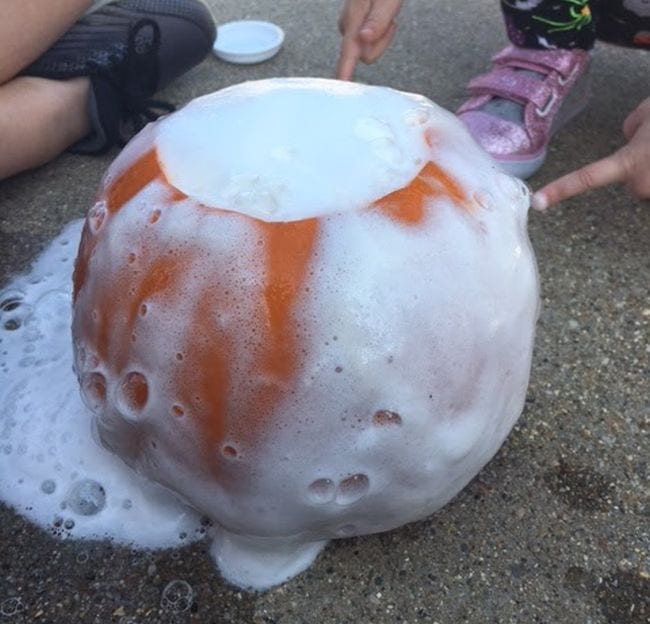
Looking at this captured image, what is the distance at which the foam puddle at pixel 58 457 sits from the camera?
1188 mm

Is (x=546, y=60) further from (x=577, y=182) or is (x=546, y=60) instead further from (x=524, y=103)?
(x=577, y=182)

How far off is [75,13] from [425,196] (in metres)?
1.30

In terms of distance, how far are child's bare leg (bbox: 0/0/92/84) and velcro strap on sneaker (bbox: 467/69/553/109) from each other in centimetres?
91

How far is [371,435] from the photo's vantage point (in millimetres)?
916

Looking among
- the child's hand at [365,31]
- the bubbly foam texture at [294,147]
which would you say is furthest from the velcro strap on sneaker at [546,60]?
the bubbly foam texture at [294,147]

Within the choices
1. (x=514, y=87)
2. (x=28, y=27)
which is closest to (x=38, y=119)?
(x=28, y=27)

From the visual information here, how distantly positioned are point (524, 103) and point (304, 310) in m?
1.12

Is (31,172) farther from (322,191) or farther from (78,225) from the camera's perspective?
(322,191)

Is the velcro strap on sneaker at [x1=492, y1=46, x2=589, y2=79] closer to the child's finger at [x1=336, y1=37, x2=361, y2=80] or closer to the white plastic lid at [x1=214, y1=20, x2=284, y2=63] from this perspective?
the child's finger at [x1=336, y1=37, x2=361, y2=80]

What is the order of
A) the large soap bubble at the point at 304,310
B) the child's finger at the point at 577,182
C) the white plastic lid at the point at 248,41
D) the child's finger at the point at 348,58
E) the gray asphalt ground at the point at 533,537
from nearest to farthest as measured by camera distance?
the large soap bubble at the point at 304,310, the gray asphalt ground at the point at 533,537, the child's finger at the point at 577,182, the child's finger at the point at 348,58, the white plastic lid at the point at 248,41

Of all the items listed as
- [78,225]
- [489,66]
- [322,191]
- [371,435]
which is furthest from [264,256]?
[489,66]

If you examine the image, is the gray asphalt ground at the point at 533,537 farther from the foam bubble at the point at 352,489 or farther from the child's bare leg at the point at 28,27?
the child's bare leg at the point at 28,27

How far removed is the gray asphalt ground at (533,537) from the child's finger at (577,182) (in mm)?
199

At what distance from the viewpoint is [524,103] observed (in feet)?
5.92
